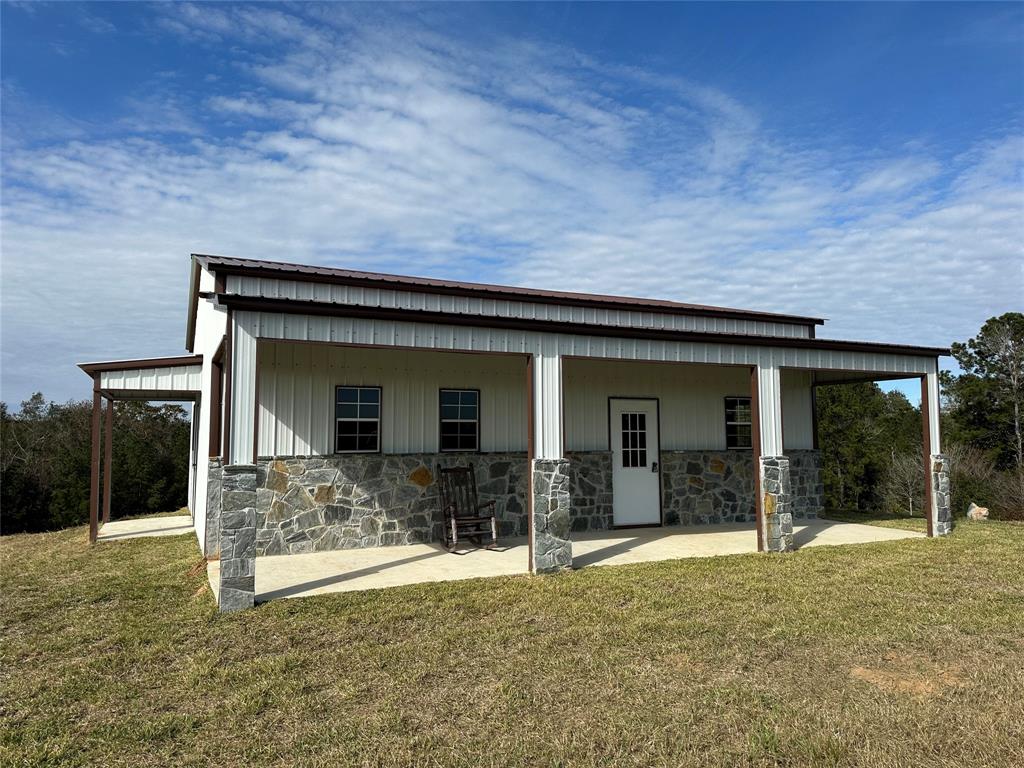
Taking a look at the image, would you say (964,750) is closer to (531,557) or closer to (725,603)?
(725,603)

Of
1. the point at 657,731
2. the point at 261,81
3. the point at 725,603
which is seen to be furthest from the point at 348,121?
the point at 657,731

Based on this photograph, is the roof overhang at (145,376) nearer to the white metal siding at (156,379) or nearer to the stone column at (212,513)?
the white metal siding at (156,379)

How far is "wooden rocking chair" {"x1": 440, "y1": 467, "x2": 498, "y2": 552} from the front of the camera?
352 inches

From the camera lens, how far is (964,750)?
3232 mm

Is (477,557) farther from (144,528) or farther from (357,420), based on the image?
(144,528)

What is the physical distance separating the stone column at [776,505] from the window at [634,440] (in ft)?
8.58

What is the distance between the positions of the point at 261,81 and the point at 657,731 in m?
10.2

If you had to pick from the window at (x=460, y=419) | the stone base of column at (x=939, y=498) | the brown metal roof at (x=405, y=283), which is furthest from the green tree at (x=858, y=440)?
the window at (x=460, y=419)

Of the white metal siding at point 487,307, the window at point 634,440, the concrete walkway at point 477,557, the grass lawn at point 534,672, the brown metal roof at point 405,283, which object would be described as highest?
the brown metal roof at point 405,283

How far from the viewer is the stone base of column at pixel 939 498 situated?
33.2 feet

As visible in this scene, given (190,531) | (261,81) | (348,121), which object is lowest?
(190,531)

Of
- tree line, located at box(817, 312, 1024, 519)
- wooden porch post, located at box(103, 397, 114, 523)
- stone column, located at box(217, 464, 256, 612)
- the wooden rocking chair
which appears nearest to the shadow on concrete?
stone column, located at box(217, 464, 256, 612)

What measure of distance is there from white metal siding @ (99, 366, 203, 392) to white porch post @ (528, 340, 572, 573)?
6535mm

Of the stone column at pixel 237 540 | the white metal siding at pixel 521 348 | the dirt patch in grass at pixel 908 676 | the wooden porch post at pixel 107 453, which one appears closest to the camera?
the dirt patch in grass at pixel 908 676
